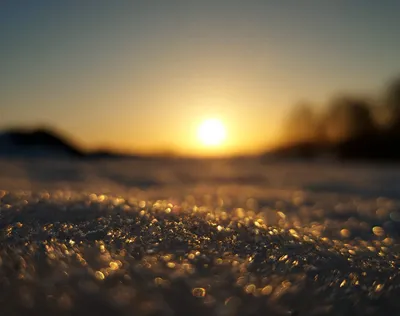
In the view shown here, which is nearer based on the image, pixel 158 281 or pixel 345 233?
pixel 158 281

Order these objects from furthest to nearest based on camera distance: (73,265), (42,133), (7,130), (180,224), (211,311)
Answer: (42,133)
(7,130)
(180,224)
(73,265)
(211,311)

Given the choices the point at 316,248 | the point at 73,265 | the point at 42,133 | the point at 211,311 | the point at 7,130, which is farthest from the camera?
the point at 42,133

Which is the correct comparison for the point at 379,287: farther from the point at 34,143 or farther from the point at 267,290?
the point at 34,143

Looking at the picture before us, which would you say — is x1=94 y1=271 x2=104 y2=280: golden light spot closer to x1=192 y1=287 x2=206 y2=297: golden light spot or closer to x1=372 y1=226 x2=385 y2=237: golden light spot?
x1=192 y1=287 x2=206 y2=297: golden light spot

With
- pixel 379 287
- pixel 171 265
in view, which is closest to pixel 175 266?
pixel 171 265

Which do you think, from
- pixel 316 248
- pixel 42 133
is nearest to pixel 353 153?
pixel 42 133

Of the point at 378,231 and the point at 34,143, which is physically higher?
the point at 34,143

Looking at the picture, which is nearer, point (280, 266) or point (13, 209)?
point (280, 266)

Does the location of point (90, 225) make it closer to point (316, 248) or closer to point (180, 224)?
point (180, 224)
